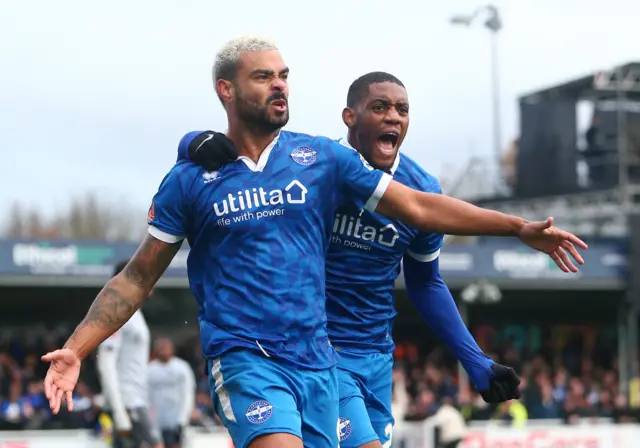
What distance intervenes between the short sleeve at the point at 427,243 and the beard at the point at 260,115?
118cm

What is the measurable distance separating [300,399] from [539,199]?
28079 millimetres

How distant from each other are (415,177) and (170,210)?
151cm

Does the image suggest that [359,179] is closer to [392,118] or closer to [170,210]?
[170,210]

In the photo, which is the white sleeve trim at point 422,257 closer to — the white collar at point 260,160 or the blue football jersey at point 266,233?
the blue football jersey at point 266,233

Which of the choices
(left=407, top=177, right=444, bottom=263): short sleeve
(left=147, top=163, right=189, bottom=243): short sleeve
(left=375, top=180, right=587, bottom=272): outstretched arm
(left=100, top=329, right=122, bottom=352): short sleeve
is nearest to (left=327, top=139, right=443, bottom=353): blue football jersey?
(left=407, top=177, right=444, bottom=263): short sleeve

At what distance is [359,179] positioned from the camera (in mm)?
5422

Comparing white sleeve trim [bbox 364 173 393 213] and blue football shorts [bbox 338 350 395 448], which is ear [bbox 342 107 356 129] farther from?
blue football shorts [bbox 338 350 395 448]

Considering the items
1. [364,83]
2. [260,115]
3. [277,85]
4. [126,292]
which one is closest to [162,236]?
[126,292]

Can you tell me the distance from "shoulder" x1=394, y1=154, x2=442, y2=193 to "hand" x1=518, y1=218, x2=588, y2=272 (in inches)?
48.8

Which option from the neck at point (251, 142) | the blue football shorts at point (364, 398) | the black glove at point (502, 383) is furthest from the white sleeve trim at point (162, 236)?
the black glove at point (502, 383)

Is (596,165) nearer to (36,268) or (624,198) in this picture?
(624,198)

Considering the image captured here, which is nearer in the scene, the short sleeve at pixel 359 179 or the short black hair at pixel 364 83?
the short sleeve at pixel 359 179

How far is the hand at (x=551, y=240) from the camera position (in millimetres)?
5117

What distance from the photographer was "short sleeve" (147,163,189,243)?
17.6 feet
